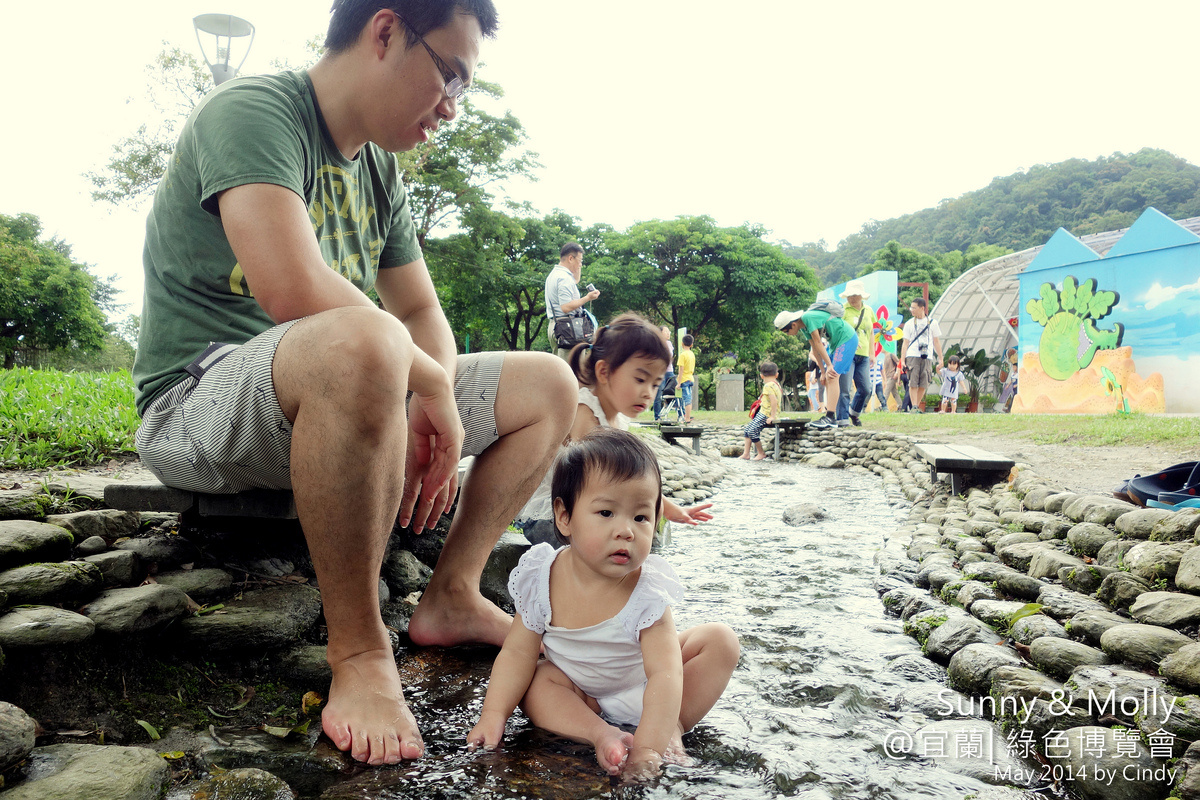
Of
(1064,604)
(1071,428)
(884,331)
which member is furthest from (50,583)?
(884,331)

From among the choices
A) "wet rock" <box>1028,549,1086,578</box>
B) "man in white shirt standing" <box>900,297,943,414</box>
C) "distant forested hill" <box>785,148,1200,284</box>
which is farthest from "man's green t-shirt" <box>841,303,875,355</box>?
"distant forested hill" <box>785,148,1200,284</box>

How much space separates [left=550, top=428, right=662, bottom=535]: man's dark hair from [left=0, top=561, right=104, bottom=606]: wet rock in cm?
109

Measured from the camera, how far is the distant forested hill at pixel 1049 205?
4269 centimetres

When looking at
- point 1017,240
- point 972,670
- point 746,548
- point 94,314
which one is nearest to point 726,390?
point 746,548

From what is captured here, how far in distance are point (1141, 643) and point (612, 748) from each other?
4.78 feet

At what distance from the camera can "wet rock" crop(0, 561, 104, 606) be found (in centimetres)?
152

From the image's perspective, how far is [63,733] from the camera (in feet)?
4.42

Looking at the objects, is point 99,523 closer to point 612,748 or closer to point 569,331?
point 612,748

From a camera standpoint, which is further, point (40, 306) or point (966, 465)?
point (40, 306)

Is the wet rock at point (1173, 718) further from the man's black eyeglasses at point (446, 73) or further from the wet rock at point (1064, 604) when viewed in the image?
the man's black eyeglasses at point (446, 73)

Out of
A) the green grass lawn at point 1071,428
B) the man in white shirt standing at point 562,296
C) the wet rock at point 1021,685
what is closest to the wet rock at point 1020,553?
the wet rock at point 1021,685

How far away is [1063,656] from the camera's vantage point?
6.34 feet

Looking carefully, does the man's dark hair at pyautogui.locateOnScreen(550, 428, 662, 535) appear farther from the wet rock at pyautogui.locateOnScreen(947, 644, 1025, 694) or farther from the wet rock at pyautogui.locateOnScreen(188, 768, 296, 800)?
the wet rock at pyautogui.locateOnScreen(947, 644, 1025, 694)

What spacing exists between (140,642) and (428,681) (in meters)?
0.66
